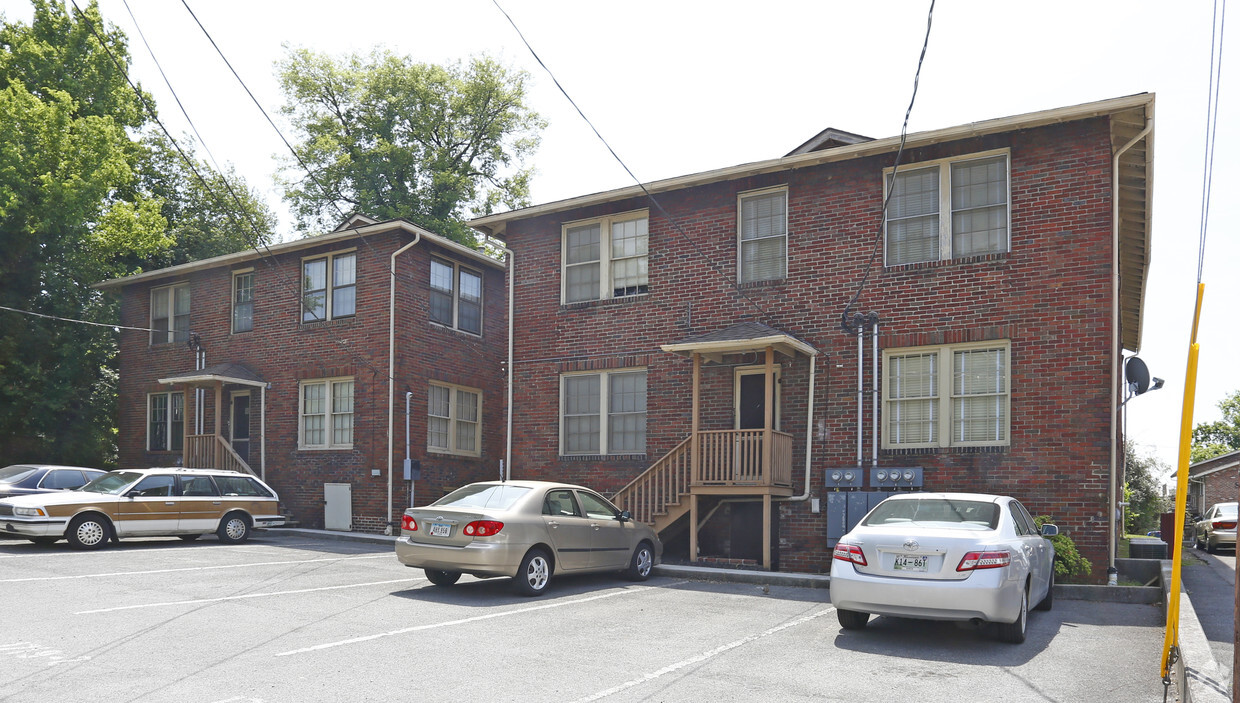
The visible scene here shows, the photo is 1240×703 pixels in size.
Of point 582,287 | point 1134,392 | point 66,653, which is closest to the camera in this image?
point 66,653

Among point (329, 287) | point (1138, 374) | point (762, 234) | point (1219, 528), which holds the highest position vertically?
point (762, 234)

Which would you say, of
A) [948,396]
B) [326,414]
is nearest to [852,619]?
[948,396]

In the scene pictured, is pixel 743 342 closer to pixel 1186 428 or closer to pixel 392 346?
pixel 392 346

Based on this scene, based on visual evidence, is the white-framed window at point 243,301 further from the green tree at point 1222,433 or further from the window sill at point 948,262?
the green tree at point 1222,433

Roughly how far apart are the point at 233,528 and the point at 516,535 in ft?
31.9

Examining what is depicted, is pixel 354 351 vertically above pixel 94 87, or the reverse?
pixel 94 87

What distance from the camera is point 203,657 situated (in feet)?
24.9

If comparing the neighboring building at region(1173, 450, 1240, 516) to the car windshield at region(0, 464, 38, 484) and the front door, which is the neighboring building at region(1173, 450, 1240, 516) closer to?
the front door

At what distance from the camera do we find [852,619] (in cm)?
956

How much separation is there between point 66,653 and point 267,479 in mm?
16437

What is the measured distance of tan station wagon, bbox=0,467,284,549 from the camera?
15891 millimetres

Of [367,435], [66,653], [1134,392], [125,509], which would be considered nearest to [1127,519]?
[1134,392]

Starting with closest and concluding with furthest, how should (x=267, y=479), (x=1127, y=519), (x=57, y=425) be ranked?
1. (x=267, y=479)
2. (x=57, y=425)
3. (x=1127, y=519)

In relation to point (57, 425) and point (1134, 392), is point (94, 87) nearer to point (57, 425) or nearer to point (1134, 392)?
point (57, 425)
